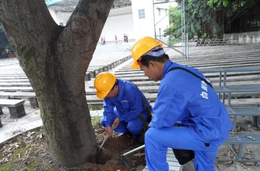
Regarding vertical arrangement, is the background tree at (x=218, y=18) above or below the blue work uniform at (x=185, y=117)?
above

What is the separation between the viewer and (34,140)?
3.25 metres

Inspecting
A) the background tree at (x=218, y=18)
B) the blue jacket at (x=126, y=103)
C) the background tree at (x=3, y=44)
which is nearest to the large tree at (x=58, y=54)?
the blue jacket at (x=126, y=103)

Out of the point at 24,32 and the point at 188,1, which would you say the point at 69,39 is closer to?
the point at 24,32

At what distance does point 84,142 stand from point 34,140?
1.34 m

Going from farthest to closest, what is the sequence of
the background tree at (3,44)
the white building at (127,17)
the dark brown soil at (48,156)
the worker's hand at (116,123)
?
the background tree at (3,44)
the white building at (127,17)
the worker's hand at (116,123)
the dark brown soil at (48,156)

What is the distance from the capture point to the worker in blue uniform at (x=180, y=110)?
1.54 meters

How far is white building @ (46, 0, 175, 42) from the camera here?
23.5m

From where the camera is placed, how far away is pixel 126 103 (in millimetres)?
2732

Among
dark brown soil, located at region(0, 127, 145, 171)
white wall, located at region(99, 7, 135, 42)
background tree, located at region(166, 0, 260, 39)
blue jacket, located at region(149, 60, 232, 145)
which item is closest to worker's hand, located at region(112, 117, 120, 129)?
dark brown soil, located at region(0, 127, 145, 171)

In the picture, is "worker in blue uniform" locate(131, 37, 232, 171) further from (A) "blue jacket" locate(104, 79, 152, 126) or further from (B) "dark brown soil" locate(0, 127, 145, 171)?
(A) "blue jacket" locate(104, 79, 152, 126)

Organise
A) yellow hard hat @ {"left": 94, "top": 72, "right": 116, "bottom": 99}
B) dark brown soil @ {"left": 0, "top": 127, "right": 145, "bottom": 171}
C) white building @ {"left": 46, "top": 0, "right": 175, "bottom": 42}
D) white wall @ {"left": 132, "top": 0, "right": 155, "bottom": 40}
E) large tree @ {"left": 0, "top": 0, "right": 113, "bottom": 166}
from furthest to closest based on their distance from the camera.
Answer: white building @ {"left": 46, "top": 0, "right": 175, "bottom": 42}, white wall @ {"left": 132, "top": 0, "right": 155, "bottom": 40}, yellow hard hat @ {"left": 94, "top": 72, "right": 116, "bottom": 99}, dark brown soil @ {"left": 0, "top": 127, "right": 145, "bottom": 171}, large tree @ {"left": 0, "top": 0, "right": 113, "bottom": 166}

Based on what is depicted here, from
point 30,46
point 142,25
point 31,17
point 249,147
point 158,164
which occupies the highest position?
point 142,25

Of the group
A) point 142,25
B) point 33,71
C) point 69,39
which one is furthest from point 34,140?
point 142,25

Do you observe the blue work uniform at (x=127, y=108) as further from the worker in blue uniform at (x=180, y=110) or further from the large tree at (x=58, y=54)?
the worker in blue uniform at (x=180, y=110)
